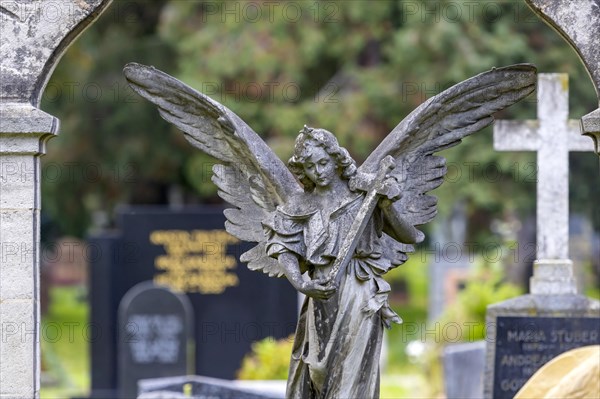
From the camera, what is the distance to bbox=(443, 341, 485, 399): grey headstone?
1177cm

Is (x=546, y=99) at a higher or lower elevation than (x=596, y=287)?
higher

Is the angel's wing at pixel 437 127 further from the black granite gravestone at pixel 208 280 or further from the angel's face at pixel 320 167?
the black granite gravestone at pixel 208 280

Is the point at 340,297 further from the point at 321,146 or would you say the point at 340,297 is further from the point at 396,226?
the point at 321,146

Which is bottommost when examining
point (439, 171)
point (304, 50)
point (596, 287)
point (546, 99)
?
point (596, 287)

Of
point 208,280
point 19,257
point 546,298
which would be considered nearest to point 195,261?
point 208,280

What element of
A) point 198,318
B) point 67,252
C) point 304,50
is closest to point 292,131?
point 304,50

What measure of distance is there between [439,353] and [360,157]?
663 cm

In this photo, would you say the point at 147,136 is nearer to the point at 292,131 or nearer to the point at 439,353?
the point at 292,131

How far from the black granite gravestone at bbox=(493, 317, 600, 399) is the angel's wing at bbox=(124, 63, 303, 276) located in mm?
3854

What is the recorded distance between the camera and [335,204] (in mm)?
6527

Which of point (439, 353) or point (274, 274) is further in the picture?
point (439, 353)

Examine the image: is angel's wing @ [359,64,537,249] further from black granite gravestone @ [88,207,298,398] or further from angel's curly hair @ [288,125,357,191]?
black granite gravestone @ [88,207,298,398]

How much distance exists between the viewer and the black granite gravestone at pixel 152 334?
14.9 meters

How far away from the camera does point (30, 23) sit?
22.2ft
